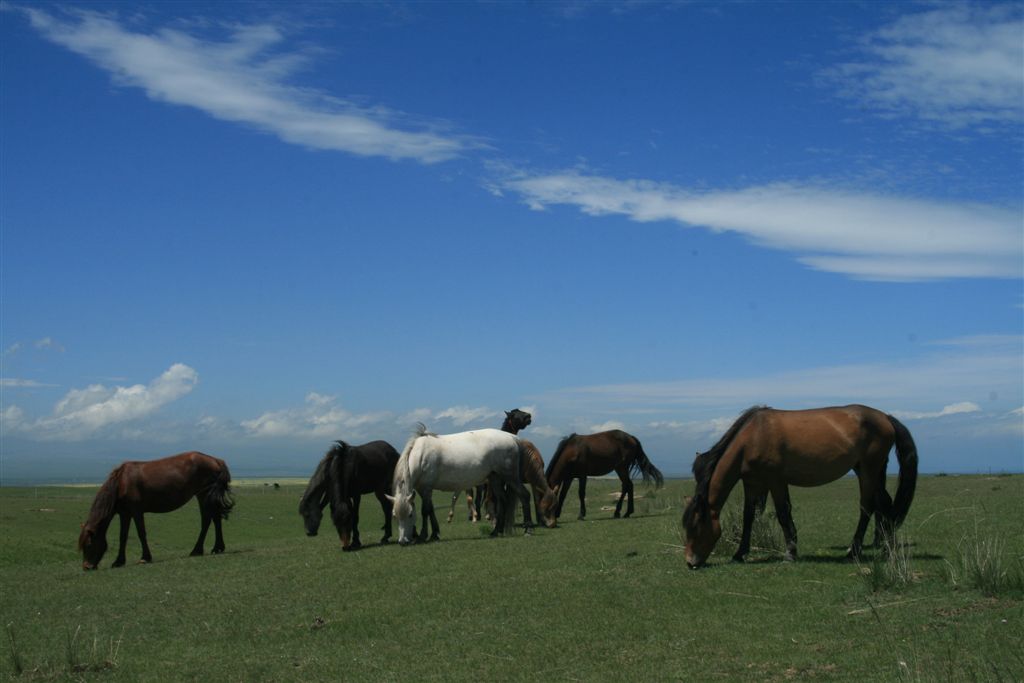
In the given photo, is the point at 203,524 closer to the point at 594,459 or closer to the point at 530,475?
the point at 530,475

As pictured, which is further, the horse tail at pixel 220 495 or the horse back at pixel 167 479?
the horse tail at pixel 220 495

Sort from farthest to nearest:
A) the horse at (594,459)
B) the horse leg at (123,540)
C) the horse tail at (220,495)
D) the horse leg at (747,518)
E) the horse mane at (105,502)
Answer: the horse at (594,459) → the horse tail at (220,495) → the horse leg at (123,540) → the horse mane at (105,502) → the horse leg at (747,518)

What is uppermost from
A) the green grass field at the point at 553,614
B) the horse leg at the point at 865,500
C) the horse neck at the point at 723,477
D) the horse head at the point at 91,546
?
the horse neck at the point at 723,477

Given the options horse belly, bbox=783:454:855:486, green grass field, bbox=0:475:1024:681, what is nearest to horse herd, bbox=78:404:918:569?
horse belly, bbox=783:454:855:486

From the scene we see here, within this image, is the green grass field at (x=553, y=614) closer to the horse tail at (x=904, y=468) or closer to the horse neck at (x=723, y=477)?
the horse tail at (x=904, y=468)

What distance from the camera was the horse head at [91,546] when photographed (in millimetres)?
20047

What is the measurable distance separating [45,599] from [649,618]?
11.1 meters

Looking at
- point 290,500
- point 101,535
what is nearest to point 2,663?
point 101,535

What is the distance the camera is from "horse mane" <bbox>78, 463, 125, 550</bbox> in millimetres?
20203

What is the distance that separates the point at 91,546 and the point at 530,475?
1002 cm

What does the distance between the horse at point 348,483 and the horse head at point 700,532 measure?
8.60m

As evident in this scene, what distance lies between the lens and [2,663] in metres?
11.4

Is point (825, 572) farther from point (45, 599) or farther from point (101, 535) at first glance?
point (101, 535)

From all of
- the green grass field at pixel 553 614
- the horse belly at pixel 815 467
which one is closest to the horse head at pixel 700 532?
the green grass field at pixel 553 614
